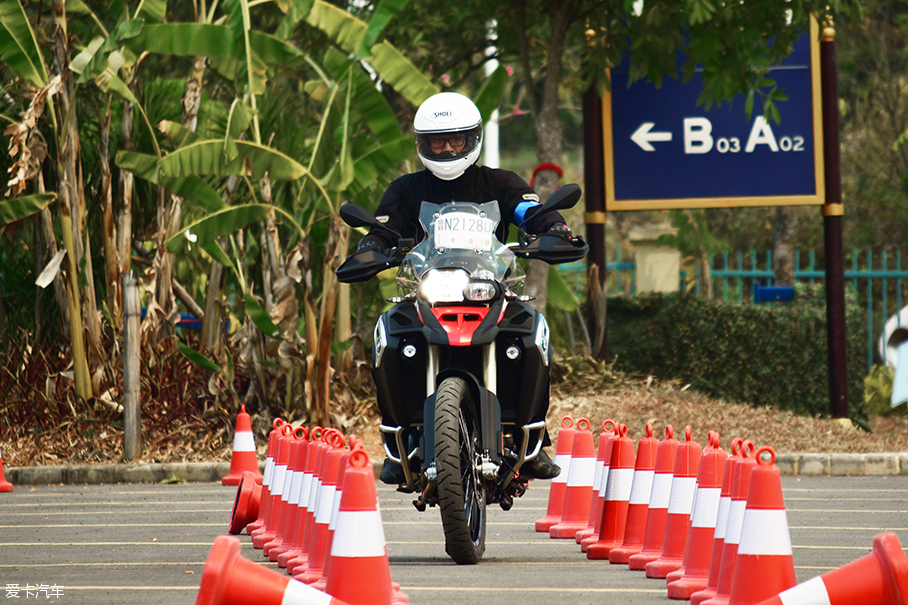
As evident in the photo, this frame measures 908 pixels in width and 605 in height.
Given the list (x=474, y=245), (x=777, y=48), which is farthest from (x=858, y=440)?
(x=474, y=245)

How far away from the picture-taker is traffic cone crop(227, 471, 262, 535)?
7219 millimetres

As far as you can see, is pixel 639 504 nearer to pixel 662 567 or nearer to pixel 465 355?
pixel 662 567

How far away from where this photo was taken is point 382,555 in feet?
14.6

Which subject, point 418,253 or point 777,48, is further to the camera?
point 777,48

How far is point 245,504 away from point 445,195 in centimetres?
225

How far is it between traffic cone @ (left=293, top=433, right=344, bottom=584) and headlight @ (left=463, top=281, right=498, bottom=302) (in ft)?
3.03

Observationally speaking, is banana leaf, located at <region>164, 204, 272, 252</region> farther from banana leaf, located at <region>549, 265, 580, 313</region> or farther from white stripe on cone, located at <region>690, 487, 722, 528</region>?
white stripe on cone, located at <region>690, 487, 722, 528</region>

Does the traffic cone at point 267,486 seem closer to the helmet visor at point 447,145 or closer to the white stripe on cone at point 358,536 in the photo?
the helmet visor at point 447,145

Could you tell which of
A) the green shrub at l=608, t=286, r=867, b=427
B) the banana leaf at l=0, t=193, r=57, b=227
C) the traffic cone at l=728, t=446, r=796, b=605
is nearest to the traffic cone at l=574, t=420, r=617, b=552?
the traffic cone at l=728, t=446, r=796, b=605

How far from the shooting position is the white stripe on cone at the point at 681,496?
555 cm

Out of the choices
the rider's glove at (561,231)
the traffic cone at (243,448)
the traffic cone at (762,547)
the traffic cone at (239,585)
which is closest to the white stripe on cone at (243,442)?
the traffic cone at (243,448)

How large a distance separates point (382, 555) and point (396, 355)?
1.53 metres

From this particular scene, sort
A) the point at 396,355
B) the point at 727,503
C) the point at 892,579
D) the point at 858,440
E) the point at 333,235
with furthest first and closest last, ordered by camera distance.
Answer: the point at 858,440 < the point at 333,235 < the point at 396,355 < the point at 727,503 < the point at 892,579

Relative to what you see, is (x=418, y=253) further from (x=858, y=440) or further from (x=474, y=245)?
(x=858, y=440)
